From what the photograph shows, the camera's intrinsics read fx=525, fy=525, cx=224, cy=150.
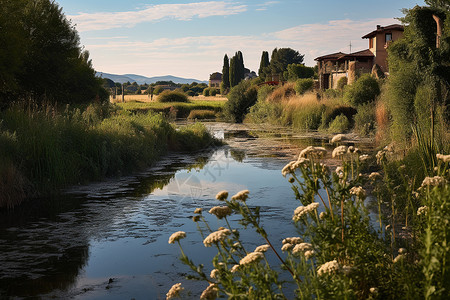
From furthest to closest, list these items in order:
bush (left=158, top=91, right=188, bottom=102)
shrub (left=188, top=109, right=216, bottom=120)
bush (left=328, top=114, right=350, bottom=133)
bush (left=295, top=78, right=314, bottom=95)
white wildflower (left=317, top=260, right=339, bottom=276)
→ bush (left=158, top=91, right=188, bottom=102) < shrub (left=188, top=109, right=216, bottom=120) < bush (left=295, top=78, right=314, bottom=95) < bush (left=328, top=114, right=350, bottom=133) < white wildflower (left=317, top=260, right=339, bottom=276)

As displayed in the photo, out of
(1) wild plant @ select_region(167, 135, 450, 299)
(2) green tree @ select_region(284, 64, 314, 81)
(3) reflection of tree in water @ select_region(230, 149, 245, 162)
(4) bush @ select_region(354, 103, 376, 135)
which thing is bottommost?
(3) reflection of tree in water @ select_region(230, 149, 245, 162)

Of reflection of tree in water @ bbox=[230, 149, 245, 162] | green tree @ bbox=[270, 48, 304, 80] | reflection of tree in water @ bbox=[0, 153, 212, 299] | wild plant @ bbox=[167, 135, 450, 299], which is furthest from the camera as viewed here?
green tree @ bbox=[270, 48, 304, 80]

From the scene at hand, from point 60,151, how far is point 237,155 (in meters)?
7.48

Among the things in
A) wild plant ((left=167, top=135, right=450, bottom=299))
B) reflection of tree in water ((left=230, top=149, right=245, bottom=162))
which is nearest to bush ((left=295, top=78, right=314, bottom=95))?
reflection of tree in water ((left=230, top=149, right=245, bottom=162))

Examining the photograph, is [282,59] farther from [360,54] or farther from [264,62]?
[360,54]

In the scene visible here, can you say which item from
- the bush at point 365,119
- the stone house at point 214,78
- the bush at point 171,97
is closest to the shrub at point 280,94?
the bush at point 365,119

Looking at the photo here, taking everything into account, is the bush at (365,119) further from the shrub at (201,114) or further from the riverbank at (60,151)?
the shrub at (201,114)

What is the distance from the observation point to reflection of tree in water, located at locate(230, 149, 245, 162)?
16.4 metres

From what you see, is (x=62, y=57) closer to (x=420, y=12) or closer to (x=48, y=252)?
(x=420, y=12)

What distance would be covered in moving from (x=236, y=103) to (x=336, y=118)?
1126 cm

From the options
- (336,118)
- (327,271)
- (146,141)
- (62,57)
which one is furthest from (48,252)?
(336,118)

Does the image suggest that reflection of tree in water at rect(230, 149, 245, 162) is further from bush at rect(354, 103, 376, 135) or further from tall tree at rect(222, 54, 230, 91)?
tall tree at rect(222, 54, 230, 91)

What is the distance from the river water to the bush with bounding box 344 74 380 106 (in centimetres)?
1171

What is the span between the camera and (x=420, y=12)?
14.8m
